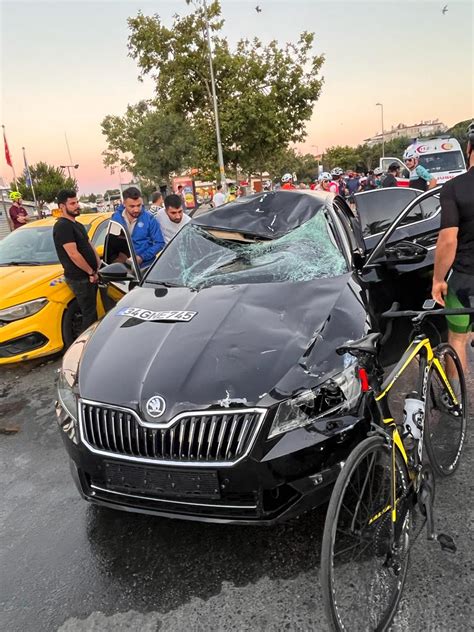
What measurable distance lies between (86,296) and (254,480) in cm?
406

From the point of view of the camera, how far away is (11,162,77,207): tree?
5741 cm

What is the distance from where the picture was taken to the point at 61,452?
3619 millimetres

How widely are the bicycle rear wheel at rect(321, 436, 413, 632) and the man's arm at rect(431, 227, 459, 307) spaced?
143cm

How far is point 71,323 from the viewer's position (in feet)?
18.6

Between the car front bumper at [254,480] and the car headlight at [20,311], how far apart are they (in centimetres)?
349

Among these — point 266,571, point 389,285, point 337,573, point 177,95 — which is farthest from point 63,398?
point 177,95

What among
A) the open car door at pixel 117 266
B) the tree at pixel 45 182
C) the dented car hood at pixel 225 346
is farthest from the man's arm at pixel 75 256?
the tree at pixel 45 182

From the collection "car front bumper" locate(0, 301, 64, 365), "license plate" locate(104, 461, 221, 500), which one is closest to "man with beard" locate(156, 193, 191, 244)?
"car front bumper" locate(0, 301, 64, 365)

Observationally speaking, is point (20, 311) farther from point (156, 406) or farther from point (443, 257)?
point (443, 257)

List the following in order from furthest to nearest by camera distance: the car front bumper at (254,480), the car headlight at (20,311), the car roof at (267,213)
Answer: the car headlight at (20,311) → the car roof at (267,213) → the car front bumper at (254,480)

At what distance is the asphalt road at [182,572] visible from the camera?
80.3 inches

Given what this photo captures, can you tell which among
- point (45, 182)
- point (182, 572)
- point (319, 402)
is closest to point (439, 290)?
point (319, 402)

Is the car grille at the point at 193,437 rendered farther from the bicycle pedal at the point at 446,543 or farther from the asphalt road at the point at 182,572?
the bicycle pedal at the point at 446,543

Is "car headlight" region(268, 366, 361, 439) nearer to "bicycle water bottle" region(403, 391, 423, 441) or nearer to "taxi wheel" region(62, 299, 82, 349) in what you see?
"bicycle water bottle" region(403, 391, 423, 441)
